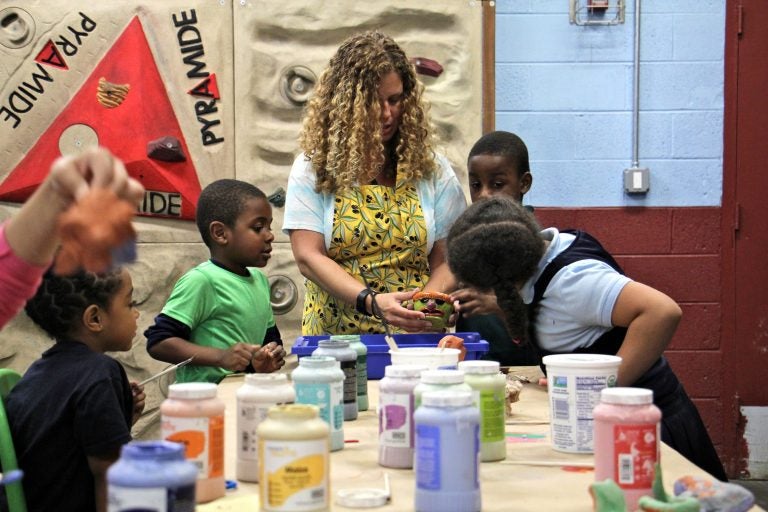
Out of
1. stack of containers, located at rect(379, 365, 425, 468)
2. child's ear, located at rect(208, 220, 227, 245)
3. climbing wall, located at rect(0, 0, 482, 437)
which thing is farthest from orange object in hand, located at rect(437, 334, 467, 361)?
climbing wall, located at rect(0, 0, 482, 437)

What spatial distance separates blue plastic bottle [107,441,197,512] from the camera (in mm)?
997

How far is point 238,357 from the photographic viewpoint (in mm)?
2574

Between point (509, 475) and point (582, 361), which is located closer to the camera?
point (509, 475)

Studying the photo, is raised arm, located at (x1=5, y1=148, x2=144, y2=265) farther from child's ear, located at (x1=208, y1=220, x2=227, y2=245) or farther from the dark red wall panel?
the dark red wall panel

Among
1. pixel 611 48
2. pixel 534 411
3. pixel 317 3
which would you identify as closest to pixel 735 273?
pixel 611 48

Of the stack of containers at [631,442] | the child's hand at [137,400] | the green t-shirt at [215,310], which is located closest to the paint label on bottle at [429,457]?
the stack of containers at [631,442]

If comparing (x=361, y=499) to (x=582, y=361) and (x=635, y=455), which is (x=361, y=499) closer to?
(x=635, y=455)

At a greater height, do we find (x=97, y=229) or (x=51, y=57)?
(x=51, y=57)

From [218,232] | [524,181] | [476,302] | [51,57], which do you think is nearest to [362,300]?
[476,302]

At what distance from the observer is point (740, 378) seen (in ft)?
14.6

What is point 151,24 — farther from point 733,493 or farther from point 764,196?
point 733,493

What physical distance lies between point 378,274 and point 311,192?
12.2 inches

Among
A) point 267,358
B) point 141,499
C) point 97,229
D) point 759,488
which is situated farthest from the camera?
point 759,488

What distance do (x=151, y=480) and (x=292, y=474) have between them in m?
0.26
